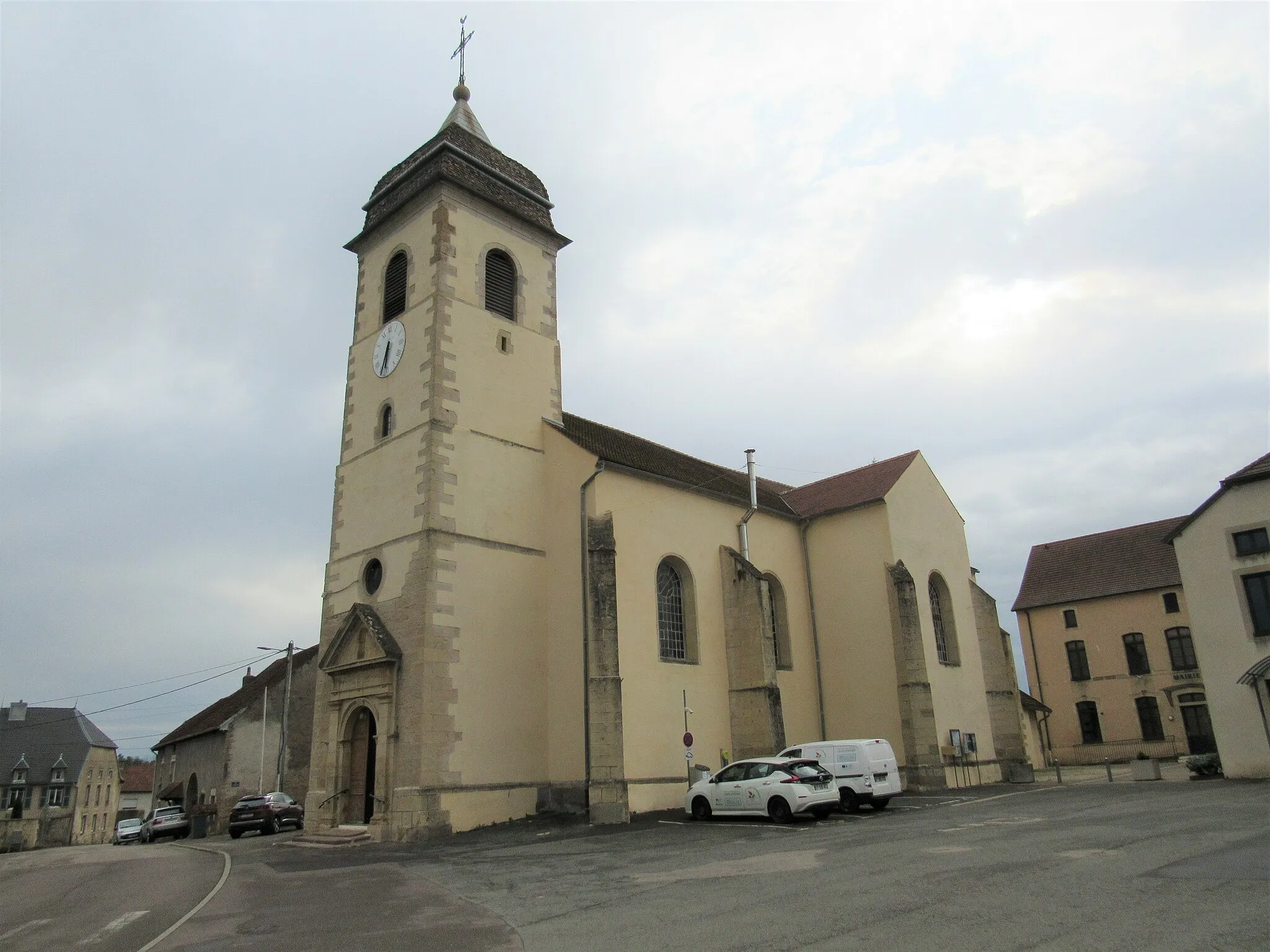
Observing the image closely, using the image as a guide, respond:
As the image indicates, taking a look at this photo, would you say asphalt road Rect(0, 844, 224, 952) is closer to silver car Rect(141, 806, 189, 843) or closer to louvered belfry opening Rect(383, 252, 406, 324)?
silver car Rect(141, 806, 189, 843)

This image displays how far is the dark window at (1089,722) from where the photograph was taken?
41.8 m

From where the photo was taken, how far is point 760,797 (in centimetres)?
1780

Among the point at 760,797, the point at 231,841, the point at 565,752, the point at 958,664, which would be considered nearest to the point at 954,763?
the point at 958,664

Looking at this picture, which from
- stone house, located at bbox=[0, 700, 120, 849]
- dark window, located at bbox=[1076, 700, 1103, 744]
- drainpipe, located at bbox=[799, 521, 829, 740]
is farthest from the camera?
stone house, located at bbox=[0, 700, 120, 849]

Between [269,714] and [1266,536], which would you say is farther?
[269,714]

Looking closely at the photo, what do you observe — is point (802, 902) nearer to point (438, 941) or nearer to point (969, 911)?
point (969, 911)

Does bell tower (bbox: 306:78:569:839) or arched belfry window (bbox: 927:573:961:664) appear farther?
arched belfry window (bbox: 927:573:961:664)

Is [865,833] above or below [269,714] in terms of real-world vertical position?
below

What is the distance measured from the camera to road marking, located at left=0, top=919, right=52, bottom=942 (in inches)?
396

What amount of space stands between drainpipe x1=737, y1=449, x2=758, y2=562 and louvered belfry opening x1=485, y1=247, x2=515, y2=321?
8.81 meters

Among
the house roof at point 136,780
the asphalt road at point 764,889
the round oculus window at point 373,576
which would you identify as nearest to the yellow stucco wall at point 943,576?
the asphalt road at point 764,889

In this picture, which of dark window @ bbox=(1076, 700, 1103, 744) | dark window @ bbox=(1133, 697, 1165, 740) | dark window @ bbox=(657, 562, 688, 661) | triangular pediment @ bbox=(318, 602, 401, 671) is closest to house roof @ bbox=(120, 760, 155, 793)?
triangular pediment @ bbox=(318, 602, 401, 671)

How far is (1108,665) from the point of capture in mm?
42156

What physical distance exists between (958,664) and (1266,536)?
30.3 ft
